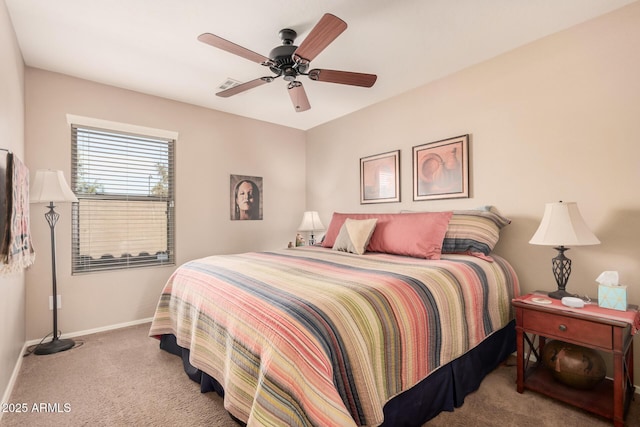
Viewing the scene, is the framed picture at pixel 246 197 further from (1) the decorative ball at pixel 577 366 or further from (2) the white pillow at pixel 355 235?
(1) the decorative ball at pixel 577 366

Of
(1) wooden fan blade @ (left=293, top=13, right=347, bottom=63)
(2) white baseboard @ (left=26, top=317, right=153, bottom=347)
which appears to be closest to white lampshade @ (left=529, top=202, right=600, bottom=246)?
(1) wooden fan blade @ (left=293, top=13, right=347, bottom=63)

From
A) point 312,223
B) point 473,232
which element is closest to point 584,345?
point 473,232

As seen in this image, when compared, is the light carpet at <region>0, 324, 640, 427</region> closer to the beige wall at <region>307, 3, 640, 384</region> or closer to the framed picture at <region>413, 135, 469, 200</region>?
the beige wall at <region>307, 3, 640, 384</region>

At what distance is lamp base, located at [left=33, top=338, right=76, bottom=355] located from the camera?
260 cm

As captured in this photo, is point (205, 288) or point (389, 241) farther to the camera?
point (389, 241)

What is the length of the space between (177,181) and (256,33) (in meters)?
2.00

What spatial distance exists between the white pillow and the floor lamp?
2303 mm

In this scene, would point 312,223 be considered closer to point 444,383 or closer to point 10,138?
point 444,383

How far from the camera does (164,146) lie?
11.8ft

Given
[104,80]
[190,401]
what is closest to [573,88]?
[190,401]

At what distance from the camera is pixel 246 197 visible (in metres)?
4.23

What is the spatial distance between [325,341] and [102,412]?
60.6 inches

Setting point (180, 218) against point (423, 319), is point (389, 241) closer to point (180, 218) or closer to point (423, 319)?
point (423, 319)

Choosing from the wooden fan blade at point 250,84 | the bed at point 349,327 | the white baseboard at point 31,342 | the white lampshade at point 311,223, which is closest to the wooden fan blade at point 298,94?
the wooden fan blade at point 250,84
